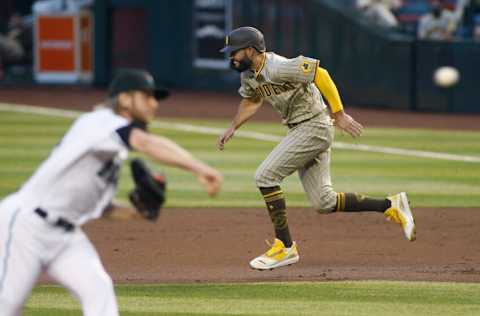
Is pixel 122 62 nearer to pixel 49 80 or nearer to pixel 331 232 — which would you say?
pixel 49 80

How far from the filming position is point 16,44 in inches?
1248

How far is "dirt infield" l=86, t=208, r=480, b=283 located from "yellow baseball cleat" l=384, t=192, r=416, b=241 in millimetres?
268

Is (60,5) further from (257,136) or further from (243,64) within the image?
(243,64)

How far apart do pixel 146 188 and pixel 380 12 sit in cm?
1857

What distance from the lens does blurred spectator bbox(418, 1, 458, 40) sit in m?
22.5

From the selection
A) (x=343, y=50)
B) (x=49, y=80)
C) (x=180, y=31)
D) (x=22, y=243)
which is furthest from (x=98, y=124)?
(x=49, y=80)

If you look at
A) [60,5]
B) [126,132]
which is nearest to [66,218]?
[126,132]

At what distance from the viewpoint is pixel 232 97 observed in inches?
1048

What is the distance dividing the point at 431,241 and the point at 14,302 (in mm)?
5788

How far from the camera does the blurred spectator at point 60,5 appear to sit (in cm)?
3066

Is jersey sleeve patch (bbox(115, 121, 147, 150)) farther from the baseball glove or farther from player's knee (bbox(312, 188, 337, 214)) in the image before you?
player's knee (bbox(312, 188, 337, 214))

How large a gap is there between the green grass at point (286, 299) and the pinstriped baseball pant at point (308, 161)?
87 cm

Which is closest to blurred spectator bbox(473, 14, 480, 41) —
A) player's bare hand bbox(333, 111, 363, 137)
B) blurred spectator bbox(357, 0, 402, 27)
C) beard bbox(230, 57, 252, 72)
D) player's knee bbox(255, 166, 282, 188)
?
blurred spectator bbox(357, 0, 402, 27)

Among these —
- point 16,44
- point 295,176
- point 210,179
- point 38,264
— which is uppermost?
point 210,179
